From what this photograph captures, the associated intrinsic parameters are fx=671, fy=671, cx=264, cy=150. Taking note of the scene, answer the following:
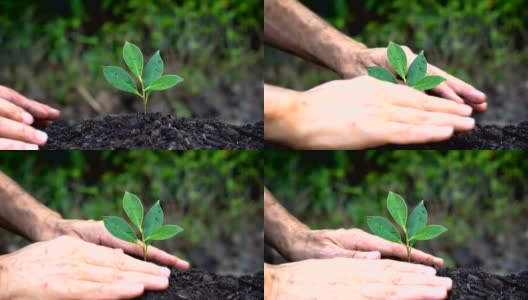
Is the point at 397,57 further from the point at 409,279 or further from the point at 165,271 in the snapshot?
the point at 165,271

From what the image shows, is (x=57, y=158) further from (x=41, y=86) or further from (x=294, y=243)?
(x=294, y=243)

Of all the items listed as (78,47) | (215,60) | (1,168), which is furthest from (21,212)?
(215,60)

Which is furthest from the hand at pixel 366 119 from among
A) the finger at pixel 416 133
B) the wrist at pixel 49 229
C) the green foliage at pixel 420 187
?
the wrist at pixel 49 229

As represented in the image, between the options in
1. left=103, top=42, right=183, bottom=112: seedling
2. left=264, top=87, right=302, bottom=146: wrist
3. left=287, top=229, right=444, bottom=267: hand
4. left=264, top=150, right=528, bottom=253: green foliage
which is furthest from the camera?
left=264, top=150, right=528, bottom=253: green foliage

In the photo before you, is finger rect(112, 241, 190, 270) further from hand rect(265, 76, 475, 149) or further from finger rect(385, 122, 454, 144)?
finger rect(385, 122, 454, 144)

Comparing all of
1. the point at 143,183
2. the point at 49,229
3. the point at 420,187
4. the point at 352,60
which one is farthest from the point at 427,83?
the point at 49,229

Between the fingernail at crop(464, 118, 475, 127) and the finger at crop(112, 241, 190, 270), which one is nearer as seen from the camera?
the fingernail at crop(464, 118, 475, 127)

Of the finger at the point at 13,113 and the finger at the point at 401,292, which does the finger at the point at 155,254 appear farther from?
the finger at the point at 401,292

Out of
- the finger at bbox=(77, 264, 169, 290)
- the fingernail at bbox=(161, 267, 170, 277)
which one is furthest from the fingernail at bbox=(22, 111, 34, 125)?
the fingernail at bbox=(161, 267, 170, 277)
